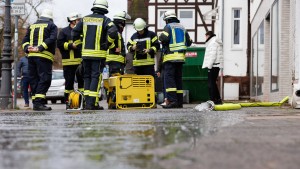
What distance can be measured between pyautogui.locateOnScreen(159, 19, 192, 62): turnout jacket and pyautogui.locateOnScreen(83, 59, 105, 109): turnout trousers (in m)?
1.41

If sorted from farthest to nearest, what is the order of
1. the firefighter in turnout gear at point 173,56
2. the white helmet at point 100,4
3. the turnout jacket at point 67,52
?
the turnout jacket at point 67,52, the firefighter in turnout gear at point 173,56, the white helmet at point 100,4

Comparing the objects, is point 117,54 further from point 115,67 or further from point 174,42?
point 174,42

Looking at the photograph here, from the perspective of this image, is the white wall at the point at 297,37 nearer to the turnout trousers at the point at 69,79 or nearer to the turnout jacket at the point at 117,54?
the turnout jacket at the point at 117,54

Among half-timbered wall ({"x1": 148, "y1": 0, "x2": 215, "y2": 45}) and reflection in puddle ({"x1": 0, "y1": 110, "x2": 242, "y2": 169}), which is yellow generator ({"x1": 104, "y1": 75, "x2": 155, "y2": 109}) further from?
half-timbered wall ({"x1": 148, "y1": 0, "x2": 215, "y2": 45})

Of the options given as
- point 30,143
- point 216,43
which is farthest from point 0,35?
point 30,143

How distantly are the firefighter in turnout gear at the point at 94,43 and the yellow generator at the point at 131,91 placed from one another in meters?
0.61

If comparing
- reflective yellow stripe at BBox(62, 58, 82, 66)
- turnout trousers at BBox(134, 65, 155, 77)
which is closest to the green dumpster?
turnout trousers at BBox(134, 65, 155, 77)

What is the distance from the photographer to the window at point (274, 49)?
520 inches

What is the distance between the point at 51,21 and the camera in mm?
11734

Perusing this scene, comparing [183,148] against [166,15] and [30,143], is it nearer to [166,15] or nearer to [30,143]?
[30,143]

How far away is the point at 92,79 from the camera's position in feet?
35.9

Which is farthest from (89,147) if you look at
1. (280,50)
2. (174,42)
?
(280,50)

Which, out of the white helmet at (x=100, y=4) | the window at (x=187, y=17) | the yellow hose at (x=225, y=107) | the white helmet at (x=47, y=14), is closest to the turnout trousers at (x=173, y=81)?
the white helmet at (x=100, y=4)

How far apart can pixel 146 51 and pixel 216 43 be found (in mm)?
2063
